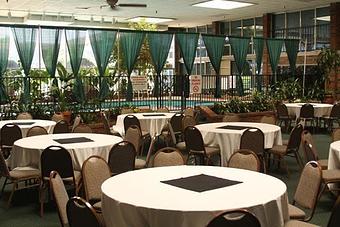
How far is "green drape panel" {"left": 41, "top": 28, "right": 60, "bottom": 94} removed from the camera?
10352mm

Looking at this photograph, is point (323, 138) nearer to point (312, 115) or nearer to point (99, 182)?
point (312, 115)

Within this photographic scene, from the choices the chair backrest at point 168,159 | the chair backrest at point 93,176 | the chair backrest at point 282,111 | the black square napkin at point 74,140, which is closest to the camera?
the chair backrest at point 93,176

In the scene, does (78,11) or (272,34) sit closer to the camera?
(78,11)

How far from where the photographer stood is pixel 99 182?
13.3 ft

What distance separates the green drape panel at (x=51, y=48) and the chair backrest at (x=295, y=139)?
6188mm

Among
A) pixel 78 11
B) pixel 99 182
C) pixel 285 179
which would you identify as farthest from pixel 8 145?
pixel 78 11

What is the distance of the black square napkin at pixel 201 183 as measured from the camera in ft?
10.9

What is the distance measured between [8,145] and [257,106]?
25.8 feet

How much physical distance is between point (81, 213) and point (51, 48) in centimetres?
827

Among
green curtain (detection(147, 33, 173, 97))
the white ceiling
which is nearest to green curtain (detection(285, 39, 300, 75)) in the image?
the white ceiling

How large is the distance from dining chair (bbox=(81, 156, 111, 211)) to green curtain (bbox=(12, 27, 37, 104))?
21.3 feet

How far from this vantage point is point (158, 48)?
11758 millimetres

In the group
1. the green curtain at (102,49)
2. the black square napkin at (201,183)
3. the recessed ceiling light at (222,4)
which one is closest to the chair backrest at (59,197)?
the black square napkin at (201,183)

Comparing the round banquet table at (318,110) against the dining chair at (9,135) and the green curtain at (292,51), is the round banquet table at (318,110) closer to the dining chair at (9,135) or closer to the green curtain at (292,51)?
the green curtain at (292,51)
